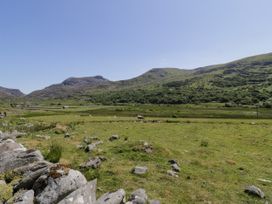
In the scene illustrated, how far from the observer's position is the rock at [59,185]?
Answer: 15.9 m

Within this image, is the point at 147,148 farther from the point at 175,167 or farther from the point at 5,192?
the point at 5,192

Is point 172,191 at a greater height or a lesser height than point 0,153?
lesser

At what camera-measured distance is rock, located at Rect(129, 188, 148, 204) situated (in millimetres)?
16609

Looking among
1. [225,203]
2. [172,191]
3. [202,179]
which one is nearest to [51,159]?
[172,191]

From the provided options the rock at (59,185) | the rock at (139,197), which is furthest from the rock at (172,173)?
the rock at (59,185)

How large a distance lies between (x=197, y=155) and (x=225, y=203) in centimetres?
1295

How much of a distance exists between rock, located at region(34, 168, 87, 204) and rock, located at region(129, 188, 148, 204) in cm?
313

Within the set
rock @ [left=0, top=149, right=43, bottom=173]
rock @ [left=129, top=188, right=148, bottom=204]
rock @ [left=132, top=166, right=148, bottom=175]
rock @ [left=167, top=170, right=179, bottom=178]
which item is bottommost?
rock @ [left=167, top=170, right=179, bottom=178]

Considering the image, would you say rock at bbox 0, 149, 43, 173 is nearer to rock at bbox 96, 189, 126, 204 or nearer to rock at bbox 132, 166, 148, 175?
rock at bbox 132, 166, 148, 175

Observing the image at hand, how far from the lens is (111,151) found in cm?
3003

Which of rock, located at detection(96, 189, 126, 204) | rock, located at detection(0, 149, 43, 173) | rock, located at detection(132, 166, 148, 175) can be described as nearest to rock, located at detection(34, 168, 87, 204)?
rock, located at detection(96, 189, 126, 204)

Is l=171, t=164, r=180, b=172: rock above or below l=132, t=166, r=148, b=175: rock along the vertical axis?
below

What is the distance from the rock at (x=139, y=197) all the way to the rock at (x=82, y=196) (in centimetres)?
251

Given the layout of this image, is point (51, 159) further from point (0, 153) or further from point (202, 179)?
point (202, 179)
